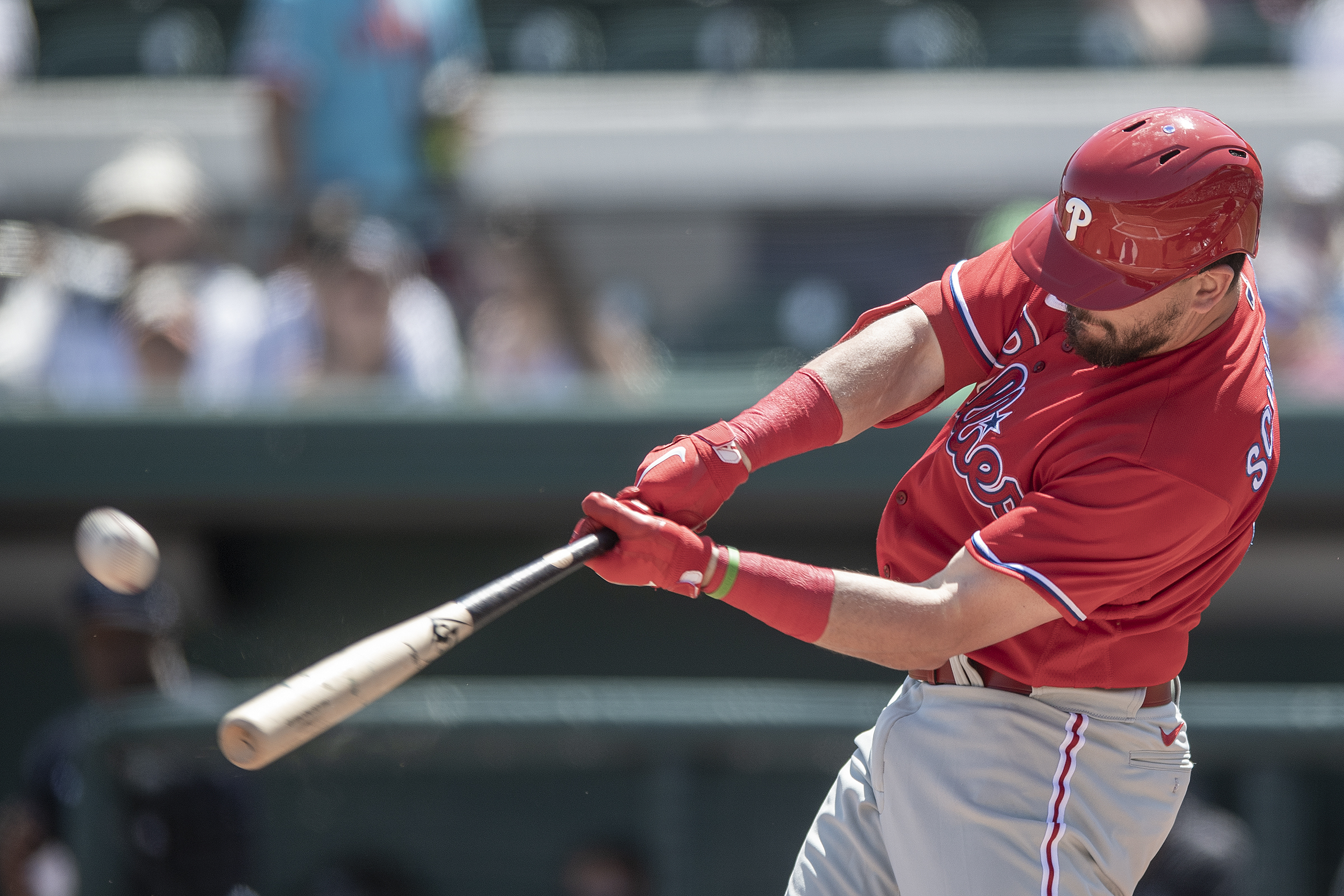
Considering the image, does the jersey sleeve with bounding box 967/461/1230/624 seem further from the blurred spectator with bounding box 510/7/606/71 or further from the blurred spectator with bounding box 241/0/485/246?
the blurred spectator with bounding box 510/7/606/71

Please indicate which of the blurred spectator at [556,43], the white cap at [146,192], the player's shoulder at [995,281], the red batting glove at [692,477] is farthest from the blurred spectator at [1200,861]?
the blurred spectator at [556,43]

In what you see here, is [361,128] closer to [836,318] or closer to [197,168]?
[197,168]

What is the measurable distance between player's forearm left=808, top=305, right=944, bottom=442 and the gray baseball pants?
45cm

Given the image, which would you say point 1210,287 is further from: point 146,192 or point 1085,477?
point 146,192

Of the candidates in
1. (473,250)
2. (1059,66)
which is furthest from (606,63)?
(473,250)

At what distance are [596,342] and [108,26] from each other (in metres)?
4.36

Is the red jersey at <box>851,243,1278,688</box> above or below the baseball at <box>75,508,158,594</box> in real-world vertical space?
above

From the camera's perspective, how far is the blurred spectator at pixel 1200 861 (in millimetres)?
3074

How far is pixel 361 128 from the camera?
15.4ft

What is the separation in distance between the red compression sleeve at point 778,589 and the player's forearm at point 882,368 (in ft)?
1.13

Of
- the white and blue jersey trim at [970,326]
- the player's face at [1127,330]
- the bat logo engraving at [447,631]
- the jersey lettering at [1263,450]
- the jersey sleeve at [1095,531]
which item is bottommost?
the bat logo engraving at [447,631]

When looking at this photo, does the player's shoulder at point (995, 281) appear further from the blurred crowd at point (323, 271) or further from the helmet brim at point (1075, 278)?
the blurred crowd at point (323, 271)

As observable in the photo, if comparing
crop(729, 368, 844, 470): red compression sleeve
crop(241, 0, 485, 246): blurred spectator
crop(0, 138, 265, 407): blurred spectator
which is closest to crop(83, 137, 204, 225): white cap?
crop(0, 138, 265, 407): blurred spectator

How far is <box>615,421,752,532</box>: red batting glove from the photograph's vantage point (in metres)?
2.02
